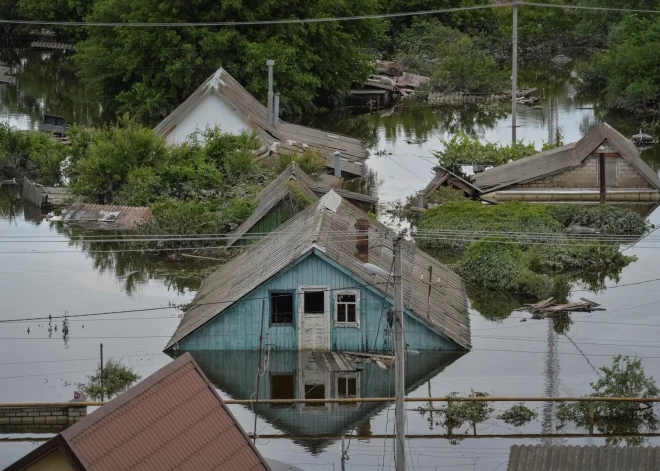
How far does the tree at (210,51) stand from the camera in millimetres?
56812

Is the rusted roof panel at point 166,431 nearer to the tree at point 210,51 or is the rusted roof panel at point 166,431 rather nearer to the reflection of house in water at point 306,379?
the reflection of house in water at point 306,379

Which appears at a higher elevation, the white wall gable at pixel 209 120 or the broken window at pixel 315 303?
the white wall gable at pixel 209 120

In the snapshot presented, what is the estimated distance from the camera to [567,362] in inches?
1049

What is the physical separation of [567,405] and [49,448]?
12947 mm

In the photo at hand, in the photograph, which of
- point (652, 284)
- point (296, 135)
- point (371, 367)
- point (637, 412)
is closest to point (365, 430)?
point (371, 367)

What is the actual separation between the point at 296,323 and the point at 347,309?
1.07 m

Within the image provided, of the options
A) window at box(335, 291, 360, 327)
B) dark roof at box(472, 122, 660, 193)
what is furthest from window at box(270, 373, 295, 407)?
dark roof at box(472, 122, 660, 193)

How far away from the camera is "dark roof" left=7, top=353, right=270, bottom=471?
12.7 m

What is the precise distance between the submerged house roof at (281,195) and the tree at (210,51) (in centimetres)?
1967

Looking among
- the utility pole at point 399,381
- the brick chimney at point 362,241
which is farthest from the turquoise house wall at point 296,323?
the utility pole at point 399,381

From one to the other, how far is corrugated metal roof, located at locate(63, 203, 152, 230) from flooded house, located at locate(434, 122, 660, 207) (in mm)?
9848

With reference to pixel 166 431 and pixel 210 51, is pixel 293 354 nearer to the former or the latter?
pixel 166 431

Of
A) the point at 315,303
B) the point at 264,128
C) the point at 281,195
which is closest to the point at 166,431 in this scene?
the point at 315,303

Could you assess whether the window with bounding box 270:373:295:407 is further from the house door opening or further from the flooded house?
the flooded house
